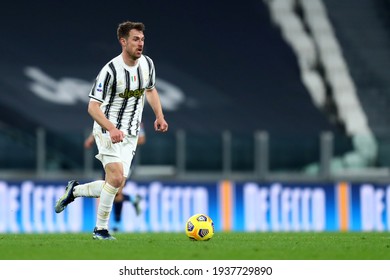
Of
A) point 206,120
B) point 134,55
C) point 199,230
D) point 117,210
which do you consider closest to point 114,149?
point 134,55

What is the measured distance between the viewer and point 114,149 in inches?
364

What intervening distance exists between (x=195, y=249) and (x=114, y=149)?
1.33 m

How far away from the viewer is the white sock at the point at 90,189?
952 cm

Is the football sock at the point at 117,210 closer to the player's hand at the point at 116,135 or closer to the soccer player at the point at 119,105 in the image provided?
the soccer player at the point at 119,105

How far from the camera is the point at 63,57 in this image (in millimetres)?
21016

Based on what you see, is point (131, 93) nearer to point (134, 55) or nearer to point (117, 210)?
point (134, 55)

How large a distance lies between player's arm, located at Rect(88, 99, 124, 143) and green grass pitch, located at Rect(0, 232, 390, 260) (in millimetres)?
818

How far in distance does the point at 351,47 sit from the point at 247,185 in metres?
6.78

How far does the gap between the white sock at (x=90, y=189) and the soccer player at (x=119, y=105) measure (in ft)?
0.17

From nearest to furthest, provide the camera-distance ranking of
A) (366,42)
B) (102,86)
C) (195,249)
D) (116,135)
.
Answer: (195,249) → (116,135) → (102,86) → (366,42)

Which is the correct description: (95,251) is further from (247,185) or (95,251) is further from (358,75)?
(358,75)

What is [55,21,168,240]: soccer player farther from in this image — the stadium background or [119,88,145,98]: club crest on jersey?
the stadium background

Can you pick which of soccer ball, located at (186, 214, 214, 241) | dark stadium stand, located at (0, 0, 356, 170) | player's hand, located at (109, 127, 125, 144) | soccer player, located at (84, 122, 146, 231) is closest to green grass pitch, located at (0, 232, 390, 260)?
soccer ball, located at (186, 214, 214, 241)

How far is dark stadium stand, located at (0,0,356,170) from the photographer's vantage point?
20203 millimetres
